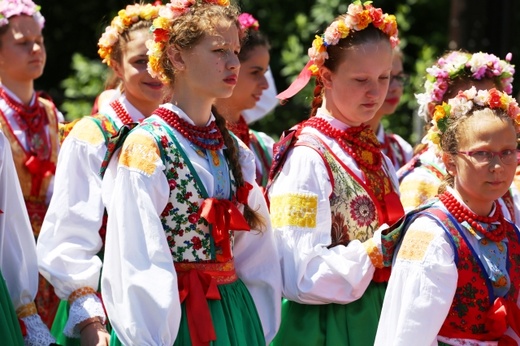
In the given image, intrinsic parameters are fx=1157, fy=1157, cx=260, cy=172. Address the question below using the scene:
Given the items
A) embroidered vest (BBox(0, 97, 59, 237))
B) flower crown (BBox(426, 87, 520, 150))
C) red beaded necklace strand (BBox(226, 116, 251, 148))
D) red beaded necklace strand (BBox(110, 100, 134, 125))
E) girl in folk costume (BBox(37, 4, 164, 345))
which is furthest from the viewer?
embroidered vest (BBox(0, 97, 59, 237))

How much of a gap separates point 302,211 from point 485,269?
2.39 ft

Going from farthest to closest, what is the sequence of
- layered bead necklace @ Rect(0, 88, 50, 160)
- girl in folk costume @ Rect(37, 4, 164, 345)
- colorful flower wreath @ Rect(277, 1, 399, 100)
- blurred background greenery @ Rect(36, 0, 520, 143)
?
blurred background greenery @ Rect(36, 0, 520, 143)
layered bead necklace @ Rect(0, 88, 50, 160)
colorful flower wreath @ Rect(277, 1, 399, 100)
girl in folk costume @ Rect(37, 4, 164, 345)

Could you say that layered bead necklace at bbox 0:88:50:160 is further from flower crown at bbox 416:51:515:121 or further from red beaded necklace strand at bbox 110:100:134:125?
flower crown at bbox 416:51:515:121

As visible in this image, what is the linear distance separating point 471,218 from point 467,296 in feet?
0.89

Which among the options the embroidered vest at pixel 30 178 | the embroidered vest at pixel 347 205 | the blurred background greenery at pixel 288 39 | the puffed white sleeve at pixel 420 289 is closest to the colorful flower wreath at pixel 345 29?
the embroidered vest at pixel 347 205

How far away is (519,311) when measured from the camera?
3844 mm

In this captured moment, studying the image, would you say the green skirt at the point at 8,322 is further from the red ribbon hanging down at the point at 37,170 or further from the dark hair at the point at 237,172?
the red ribbon hanging down at the point at 37,170

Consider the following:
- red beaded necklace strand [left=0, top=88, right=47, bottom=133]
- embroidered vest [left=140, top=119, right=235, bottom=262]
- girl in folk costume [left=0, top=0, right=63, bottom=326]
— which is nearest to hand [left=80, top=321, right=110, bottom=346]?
embroidered vest [left=140, top=119, right=235, bottom=262]

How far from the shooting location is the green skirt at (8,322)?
375cm

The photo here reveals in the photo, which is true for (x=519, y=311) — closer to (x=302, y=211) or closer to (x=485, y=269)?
(x=485, y=269)

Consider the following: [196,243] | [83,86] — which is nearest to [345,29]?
[196,243]

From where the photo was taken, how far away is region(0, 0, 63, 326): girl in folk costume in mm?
5645

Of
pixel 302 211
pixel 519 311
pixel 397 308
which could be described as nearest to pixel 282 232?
pixel 302 211

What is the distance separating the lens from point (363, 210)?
434 cm
